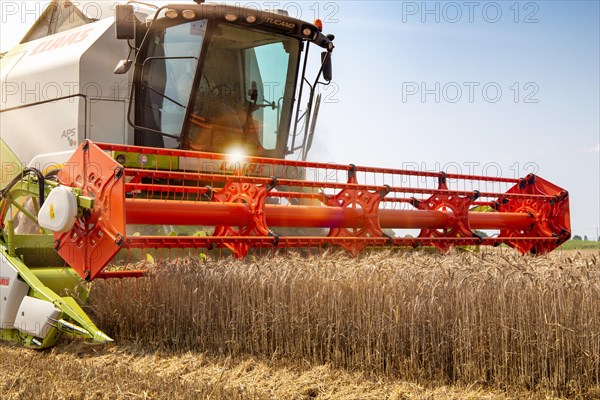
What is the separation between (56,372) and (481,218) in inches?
156

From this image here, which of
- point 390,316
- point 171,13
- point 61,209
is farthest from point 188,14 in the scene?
point 390,316

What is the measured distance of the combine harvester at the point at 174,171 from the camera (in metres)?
4.10

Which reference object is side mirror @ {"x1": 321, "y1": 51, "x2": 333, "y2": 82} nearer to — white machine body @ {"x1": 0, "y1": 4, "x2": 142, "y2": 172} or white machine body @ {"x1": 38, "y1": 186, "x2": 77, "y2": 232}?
white machine body @ {"x1": 0, "y1": 4, "x2": 142, "y2": 172}

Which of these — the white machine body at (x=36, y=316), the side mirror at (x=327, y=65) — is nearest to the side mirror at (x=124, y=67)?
the side mirror at (x=327, y=65)

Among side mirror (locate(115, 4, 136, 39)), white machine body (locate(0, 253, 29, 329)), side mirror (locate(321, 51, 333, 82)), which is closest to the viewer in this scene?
white machine body (locate(0, 253, 29, 329))

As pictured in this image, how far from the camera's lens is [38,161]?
6293 millimetres

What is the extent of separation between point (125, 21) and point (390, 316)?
340 centimetres

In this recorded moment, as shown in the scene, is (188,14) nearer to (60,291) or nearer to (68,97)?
(68,97)

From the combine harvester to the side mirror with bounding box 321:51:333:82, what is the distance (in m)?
0.02

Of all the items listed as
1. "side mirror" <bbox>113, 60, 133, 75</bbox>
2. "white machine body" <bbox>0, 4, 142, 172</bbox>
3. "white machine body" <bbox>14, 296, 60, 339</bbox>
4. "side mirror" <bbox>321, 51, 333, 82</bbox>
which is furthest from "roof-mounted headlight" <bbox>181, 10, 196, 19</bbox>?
"white machine body" <bbox>14, 296, 60, 339</bbox>

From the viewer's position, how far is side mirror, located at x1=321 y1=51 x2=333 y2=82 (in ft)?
20.7

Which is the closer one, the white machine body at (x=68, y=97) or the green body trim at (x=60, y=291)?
the green body trim at (x=60, y=291)

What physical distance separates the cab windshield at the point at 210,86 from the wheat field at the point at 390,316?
1741mm

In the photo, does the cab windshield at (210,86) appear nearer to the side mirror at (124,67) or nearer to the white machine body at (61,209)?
the side mirror at (124,67)
